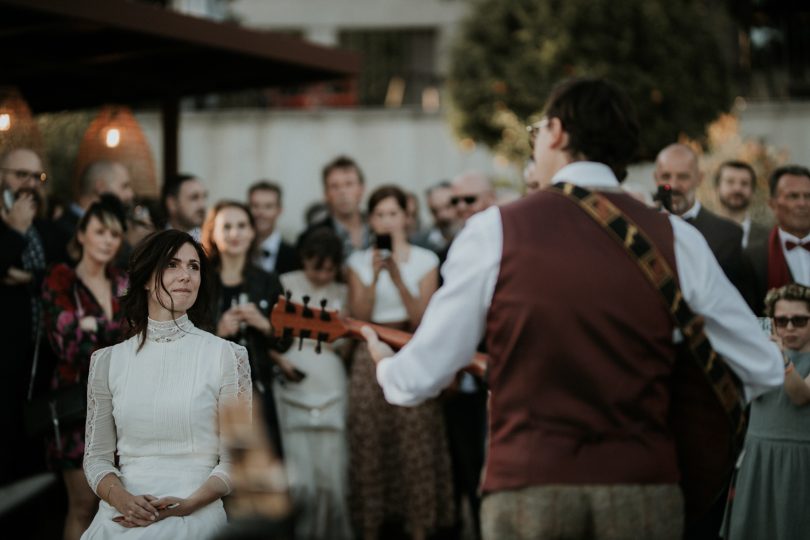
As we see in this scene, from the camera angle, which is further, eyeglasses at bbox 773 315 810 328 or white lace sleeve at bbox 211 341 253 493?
eyeglasses at bbox 773 315 810 328

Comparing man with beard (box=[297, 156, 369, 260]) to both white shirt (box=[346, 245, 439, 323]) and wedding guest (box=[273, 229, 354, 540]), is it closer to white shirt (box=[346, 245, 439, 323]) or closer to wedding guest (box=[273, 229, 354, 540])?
white shirt (box=[346, 245, 439, 323])

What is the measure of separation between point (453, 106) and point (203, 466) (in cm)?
1563

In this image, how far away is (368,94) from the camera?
23.5 m

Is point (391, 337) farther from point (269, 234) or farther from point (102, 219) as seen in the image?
point (269, 234)

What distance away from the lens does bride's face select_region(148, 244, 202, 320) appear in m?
4.16

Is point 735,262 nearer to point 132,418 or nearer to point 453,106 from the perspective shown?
point 132,418

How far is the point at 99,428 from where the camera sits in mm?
4102

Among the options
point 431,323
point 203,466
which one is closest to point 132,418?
point 203,466

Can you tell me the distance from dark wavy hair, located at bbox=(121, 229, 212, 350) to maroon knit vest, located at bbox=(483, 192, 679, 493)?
1.62m

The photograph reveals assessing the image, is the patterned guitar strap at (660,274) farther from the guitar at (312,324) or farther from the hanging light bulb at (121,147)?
the hanging light bulb at (121,147)

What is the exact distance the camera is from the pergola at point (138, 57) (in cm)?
759

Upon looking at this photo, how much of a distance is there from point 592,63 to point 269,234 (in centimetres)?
1142

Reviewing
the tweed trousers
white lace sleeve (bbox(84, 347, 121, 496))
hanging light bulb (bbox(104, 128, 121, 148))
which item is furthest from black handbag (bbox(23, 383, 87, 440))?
hanging light bulb (bbox(104, 128, 121, 148))

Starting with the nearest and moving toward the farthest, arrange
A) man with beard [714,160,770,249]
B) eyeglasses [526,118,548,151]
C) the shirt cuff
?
A: the shirt cuff < eyeglasses [526,118,548,151] < man with beard [714,160,770,249]
